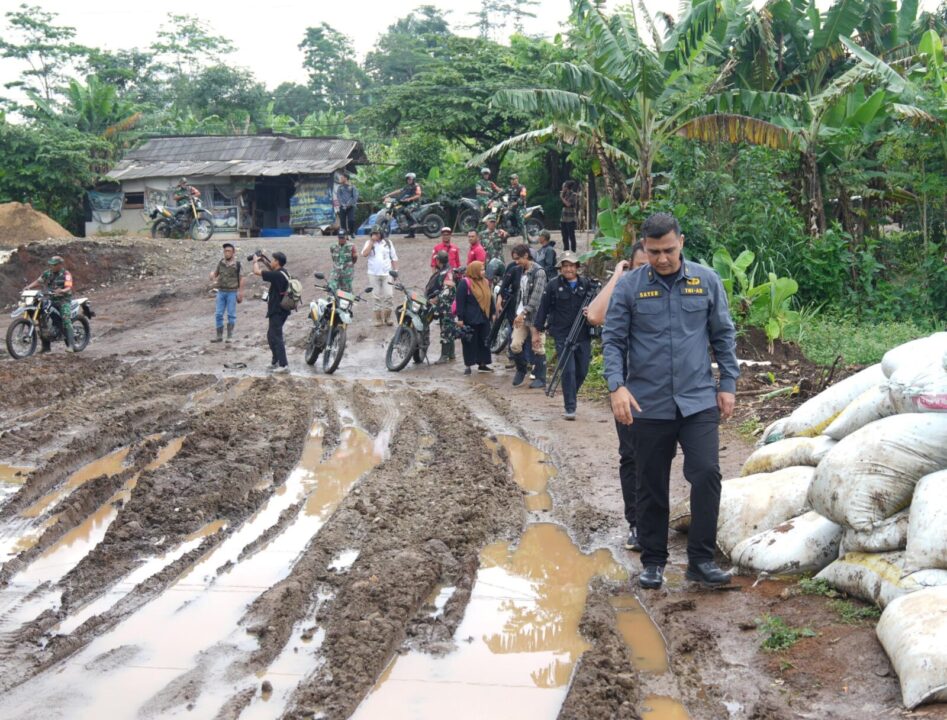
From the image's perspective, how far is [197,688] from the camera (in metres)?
4.09

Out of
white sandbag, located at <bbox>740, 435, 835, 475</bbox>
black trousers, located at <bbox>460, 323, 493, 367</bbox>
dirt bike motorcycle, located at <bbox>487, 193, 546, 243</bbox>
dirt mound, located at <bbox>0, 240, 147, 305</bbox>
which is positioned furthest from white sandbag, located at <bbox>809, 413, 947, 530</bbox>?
dirt mound, located at <bbox>0, 240, 147, 305</bbox>

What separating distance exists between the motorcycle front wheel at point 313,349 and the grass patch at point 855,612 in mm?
9949

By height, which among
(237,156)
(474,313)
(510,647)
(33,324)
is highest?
(237,156)

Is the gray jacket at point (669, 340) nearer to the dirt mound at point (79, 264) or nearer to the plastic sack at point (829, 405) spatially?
the plastic sack at point (829, 405)

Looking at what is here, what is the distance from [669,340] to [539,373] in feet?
22.5

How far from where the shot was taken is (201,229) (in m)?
28.8

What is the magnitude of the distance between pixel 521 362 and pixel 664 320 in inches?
281

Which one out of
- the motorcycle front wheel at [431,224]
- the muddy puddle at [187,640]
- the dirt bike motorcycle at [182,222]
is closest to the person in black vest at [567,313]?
the muddy puddle at [187,640]

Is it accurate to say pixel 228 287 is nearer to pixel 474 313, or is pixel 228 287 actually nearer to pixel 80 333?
pixel 80 333

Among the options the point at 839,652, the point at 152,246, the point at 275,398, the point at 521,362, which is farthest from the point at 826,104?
the point at 152,246

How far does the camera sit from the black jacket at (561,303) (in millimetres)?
9805

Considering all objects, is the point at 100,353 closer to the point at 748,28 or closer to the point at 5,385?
the point at 5,385

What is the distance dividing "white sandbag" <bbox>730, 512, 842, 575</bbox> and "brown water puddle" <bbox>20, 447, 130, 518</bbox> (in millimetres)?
4587

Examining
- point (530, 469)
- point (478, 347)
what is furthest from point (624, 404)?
point (478, 347)
